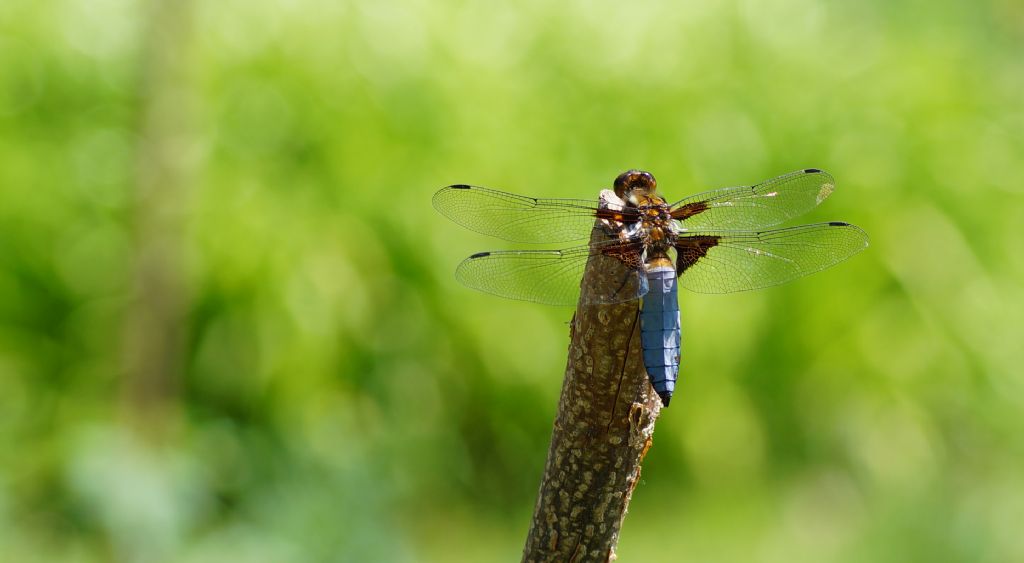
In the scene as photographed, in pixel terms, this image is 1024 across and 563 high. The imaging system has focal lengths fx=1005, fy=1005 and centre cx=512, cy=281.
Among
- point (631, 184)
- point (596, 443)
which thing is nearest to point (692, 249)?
point (631, 184)

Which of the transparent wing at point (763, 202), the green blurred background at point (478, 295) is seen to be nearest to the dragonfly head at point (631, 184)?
the transparent wing at point (763, 202)

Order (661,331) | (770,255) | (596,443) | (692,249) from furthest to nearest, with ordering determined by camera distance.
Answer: (770,255), (692,249), (661,331), (596,443)

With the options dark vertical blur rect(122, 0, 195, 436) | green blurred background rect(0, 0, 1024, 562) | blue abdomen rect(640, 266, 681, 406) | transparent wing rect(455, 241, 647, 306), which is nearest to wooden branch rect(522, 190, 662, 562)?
blue abdomen rect(640, 266, 681, 406)

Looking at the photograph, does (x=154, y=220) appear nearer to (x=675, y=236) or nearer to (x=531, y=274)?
(x=531, y=274)

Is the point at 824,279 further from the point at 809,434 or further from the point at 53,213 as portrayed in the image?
the point at 53,213

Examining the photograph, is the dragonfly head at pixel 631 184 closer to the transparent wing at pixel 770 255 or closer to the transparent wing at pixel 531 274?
the transparent wing at pixel 531 274

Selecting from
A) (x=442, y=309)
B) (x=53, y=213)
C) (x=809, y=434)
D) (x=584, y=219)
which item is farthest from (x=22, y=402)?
(x=809, y=434)

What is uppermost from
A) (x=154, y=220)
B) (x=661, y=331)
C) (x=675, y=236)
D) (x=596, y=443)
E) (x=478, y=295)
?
(x=478, y=295)
